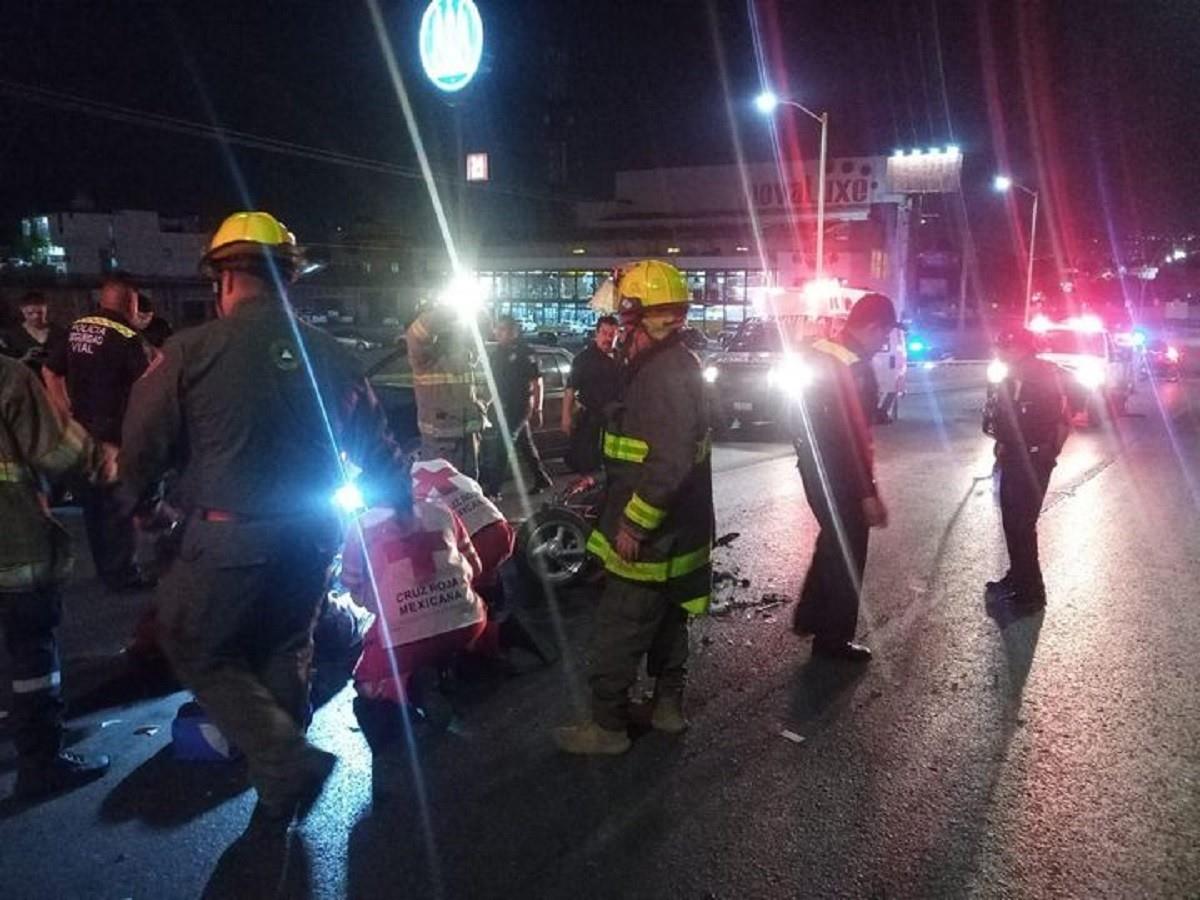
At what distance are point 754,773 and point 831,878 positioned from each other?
756mm

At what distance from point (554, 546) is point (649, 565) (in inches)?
101

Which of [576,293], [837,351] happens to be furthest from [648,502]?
[576,293]

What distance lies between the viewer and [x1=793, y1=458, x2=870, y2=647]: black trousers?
538 centimetres

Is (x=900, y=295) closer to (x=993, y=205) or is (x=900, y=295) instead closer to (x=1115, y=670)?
(x=993, y=205)

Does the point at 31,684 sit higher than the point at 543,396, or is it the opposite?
the point at 543,396

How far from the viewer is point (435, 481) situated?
Answer: 5.20 meters

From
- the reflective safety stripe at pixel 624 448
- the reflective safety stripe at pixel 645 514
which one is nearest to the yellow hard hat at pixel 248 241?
the reflective safety stripe at pixel 624 448

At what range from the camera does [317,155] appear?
1087 inches

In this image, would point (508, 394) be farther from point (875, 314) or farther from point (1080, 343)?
point (1080, 343)

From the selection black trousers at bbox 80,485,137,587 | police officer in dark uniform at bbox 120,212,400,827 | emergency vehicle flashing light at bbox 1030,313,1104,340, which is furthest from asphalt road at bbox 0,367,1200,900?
emergency vehicle flashing light at bbox 1030,313,1104,340

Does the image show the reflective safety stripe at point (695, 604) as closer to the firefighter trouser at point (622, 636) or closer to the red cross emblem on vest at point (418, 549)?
the firefighter trouser at point (622, 636)

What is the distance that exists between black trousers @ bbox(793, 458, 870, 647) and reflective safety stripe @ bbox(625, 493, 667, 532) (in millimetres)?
1738

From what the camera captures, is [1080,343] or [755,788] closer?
[755,788]

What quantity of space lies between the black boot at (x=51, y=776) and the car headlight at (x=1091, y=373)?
1617 cm
